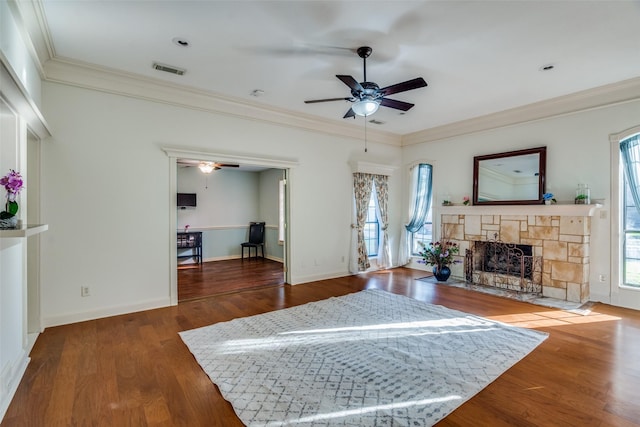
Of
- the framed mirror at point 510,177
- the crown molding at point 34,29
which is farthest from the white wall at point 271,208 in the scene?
the crown molding at point 34,29

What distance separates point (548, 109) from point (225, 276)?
6.68 meters

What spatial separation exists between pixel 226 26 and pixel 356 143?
13.4 ft

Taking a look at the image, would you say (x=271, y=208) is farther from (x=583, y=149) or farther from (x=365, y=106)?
(x=583, y=149)

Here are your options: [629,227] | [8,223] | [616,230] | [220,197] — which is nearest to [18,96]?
[8,223]

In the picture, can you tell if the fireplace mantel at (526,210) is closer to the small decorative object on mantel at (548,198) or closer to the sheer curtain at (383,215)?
the small decorative object on mantel at (548,198)

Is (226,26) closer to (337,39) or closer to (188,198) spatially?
(337,39)

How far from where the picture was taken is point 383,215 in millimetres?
7125

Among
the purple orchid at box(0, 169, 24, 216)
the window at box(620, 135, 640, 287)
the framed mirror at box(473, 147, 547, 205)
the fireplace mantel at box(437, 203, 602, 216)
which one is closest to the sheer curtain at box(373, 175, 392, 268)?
the fireplace mantel at box(437, 203, 602, 216)

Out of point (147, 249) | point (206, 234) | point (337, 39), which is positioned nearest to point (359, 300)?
point (147, 249)

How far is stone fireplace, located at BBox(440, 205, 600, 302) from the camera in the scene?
4746 mm

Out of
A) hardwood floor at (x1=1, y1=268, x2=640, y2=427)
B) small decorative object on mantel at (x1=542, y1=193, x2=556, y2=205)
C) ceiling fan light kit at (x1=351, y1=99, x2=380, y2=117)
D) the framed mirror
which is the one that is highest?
ceiling fan light kit at (x1=351, y1=99, x2=380, y2=117)

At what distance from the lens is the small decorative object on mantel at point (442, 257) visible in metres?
6.11

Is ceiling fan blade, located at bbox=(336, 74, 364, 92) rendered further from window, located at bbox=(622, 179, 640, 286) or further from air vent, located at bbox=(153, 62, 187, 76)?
window, located at bbox=(622, 179, 640, 286)

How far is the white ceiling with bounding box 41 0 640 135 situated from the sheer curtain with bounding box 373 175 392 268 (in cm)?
260
